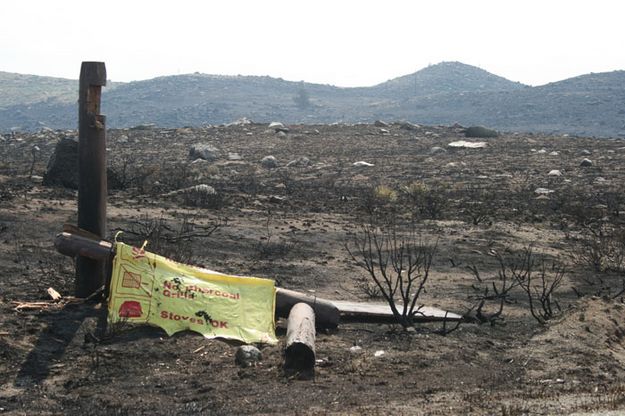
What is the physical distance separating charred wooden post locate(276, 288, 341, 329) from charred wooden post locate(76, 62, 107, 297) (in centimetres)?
168

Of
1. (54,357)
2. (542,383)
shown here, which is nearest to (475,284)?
(542,383)

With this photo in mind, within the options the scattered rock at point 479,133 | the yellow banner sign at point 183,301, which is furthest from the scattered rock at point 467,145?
the yellow banner sign at point 183,301

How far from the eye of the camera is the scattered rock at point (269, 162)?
26.6m

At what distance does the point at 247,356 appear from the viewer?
6316 millimetres

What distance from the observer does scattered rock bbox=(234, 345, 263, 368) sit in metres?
6.29

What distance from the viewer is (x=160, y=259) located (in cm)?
727

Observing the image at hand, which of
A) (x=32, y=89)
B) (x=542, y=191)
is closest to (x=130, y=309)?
(x=542, y=191)

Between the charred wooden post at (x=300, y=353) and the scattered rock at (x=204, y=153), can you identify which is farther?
→ the scattered rock at (x=204, y=153)

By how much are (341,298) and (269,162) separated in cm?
1798

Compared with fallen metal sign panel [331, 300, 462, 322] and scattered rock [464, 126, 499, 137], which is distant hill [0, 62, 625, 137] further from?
fallen metal sign panel [331, 300, 462, 322]

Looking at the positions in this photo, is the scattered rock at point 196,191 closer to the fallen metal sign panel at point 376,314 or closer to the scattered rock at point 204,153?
the fallen metal sign panel at point 376,314

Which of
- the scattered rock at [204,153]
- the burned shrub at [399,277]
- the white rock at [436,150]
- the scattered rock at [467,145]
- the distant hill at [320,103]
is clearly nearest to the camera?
the burned shrub at [399,277]

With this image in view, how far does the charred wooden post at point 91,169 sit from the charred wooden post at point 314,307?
5.52ft

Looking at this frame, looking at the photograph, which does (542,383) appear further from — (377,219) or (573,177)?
(573,177)
